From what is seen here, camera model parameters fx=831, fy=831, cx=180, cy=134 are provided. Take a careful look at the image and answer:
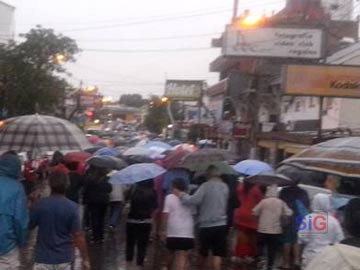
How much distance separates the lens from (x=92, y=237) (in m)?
14.8

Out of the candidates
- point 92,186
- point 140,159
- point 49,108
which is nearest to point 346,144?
point 92,186

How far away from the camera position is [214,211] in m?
11.1

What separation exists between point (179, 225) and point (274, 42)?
940 inches

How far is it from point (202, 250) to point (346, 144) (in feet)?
9.84

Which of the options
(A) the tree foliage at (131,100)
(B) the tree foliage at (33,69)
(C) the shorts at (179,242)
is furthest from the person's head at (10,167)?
(A) the tree foliage at (131,100)

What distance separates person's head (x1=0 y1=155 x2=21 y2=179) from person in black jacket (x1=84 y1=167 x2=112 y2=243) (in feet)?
21.7

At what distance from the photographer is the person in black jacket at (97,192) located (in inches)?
562

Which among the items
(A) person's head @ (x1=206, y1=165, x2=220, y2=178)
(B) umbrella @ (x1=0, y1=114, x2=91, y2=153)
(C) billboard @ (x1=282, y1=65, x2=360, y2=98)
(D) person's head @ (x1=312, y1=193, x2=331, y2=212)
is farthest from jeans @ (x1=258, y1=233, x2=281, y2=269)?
(C) billboard @ (x1=282, y1=65, x2=360, y2=98)

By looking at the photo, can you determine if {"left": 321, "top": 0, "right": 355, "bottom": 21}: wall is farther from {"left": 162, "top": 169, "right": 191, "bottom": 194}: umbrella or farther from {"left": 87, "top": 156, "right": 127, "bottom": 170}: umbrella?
{"left": 162, "top": 169, "right": 191, "bottom": 194}: umbrella

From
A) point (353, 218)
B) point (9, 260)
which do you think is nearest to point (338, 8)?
point (9, 260)

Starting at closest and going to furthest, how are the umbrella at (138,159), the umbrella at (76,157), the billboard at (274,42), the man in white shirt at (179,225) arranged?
1. the man in white shirt at (179,225)
2. the umbrella at (138,159)
3. the umbrella at (76,157)
4. the billboard at (274,42)

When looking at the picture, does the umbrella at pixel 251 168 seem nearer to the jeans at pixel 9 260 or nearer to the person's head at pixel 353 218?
the jeans at pixel 9 260

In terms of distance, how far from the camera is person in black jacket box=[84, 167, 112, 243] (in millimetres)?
14273

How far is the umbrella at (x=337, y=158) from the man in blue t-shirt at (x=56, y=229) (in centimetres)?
316
